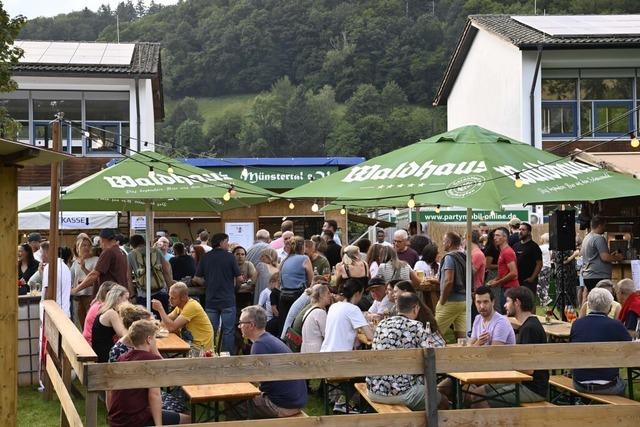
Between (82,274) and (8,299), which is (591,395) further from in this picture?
(82,274)

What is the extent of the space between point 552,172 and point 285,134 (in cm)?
9508

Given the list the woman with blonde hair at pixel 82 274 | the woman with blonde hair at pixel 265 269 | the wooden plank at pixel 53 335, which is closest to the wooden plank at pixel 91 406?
the wooden plank at pixel 53 335

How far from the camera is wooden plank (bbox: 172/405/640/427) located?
629 centimetres

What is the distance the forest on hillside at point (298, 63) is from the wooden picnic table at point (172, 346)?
8109cm

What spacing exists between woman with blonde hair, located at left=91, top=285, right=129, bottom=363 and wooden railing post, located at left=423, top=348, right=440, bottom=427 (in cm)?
367

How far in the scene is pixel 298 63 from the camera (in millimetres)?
118938

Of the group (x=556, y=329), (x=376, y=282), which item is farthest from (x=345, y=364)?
(x=376, y=282)

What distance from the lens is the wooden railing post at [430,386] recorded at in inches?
248

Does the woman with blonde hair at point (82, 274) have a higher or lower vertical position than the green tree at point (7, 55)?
lower

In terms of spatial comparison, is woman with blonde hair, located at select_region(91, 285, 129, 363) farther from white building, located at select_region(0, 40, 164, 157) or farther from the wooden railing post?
white building, located at select_region(0, 40, 164, 157)

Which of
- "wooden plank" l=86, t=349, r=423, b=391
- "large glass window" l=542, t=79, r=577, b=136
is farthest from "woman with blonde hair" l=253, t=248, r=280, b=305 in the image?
"large glass window" l=542, t=79, r=577, b=136

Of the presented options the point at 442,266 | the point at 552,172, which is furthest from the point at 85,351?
the point at 442,266

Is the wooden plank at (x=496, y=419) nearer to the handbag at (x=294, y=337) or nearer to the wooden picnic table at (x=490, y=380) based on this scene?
the wooden picnic table at (x=490, y=380)

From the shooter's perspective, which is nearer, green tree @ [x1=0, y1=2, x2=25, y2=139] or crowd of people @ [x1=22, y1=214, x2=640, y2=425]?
crowd of people @ [x1=22, y1=214, x2=640, y2=425]
